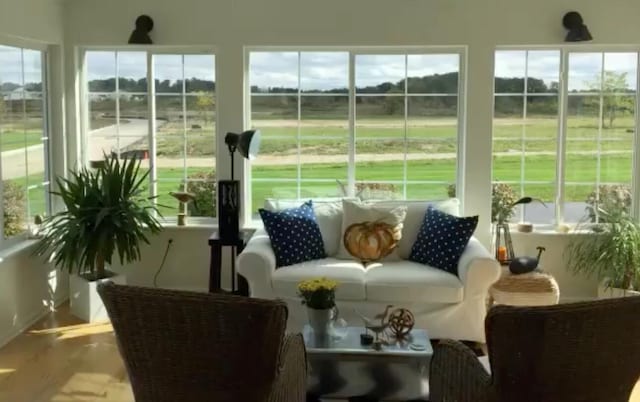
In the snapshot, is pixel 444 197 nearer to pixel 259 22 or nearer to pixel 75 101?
pixel 259 22

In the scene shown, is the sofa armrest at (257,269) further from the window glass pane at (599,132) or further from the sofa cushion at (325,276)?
the window glass pane at (599,132)

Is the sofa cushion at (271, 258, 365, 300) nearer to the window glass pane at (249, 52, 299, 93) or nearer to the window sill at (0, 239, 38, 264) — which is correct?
the window glass pane at (249, 52, 299, 93)

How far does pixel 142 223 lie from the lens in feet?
17.8

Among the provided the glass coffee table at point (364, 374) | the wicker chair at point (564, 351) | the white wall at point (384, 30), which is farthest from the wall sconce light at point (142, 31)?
the wicker chair at point (564, 351)

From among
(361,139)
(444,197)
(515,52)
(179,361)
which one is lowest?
(179,361)

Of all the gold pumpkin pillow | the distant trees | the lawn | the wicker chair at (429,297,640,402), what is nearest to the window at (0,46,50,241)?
the lawn

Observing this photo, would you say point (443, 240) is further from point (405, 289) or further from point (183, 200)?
point (183, 200)

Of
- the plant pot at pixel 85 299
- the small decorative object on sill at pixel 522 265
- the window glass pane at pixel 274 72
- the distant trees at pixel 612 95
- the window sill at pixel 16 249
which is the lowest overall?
the plant pot at pixel 85 299

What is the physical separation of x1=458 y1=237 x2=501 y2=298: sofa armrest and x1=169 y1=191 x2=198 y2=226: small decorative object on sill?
2.26m

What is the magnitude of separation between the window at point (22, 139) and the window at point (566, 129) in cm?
353

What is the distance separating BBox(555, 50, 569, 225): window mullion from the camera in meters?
5.67

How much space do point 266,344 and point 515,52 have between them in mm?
3793

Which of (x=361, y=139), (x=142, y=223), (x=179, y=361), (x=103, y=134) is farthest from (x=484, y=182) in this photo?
(x=179, y=361)

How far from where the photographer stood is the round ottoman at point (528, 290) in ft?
16.4
